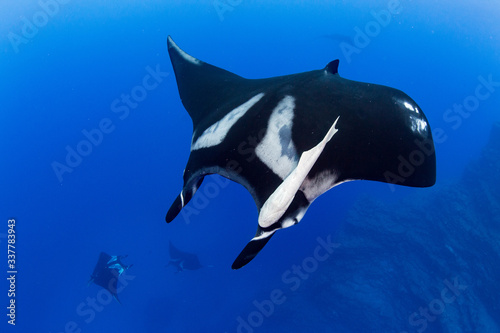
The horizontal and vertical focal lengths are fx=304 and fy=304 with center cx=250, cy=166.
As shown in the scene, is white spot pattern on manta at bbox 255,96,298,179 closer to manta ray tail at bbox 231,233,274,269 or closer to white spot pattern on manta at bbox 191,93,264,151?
white spot pattern on manta at bbox 191,93,264,151

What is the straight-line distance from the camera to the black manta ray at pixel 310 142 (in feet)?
5.28

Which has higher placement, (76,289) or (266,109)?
(76,289)

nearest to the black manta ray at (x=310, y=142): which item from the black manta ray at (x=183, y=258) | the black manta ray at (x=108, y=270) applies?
the black manta ray at (x=108, y=270)

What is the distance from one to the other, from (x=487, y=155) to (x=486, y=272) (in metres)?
6.16

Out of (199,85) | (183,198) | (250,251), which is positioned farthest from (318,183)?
(199,85)

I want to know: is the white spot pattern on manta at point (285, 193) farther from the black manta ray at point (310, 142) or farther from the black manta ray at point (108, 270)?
the black manta ray at point (108, 270)

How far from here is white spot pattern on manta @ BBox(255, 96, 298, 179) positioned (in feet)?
5.36

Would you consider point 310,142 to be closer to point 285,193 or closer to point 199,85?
point 285,193

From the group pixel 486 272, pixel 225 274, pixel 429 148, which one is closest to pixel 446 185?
pixel 486 272

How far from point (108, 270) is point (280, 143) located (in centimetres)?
821

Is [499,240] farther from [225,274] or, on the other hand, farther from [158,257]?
[158,257]

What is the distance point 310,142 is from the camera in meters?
1.71

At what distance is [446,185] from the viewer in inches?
498

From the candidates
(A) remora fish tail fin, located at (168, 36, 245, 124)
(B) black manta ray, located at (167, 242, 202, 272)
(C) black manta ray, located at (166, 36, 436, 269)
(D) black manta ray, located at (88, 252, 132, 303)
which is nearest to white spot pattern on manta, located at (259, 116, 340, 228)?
(C) black manta ray, located at (166, 36, 436, 269)
